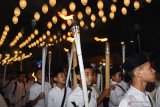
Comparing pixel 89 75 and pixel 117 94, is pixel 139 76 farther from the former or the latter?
pixel 117 94

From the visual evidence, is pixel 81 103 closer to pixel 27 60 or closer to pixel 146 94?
pixel 146 94

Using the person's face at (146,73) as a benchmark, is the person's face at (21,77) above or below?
below

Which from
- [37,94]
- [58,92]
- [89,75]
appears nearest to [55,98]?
[58,92]

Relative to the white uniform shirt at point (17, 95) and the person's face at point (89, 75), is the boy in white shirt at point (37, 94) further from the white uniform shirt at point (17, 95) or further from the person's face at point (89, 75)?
the white uniform shirt at point (17, 95)

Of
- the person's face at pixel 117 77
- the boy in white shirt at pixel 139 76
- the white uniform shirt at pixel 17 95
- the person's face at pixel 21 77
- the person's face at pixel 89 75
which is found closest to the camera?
the boy in white shirt at pixel 139 76

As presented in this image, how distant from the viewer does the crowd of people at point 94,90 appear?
4520 millimetres

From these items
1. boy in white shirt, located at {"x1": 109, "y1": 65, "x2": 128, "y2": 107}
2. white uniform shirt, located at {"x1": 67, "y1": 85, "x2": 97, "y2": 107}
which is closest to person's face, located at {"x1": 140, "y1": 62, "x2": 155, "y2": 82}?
white uniform shirt, located at {"x1": 67, "y1": 85, "x2": 97, "y2": 107}

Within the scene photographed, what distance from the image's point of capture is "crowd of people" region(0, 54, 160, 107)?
4520 mm

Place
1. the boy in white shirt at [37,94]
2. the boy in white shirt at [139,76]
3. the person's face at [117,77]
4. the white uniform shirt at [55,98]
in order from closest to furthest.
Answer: the boy in white shirt at [139,76], the white uniform shirt at [55,98], the boy in white shirt at [37,94], the person's face at [117,77]

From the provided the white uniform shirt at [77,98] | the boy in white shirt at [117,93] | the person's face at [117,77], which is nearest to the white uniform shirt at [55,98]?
the boy in white shirt at [117,93]

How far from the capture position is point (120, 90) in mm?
8266

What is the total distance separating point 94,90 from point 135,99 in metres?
2.34

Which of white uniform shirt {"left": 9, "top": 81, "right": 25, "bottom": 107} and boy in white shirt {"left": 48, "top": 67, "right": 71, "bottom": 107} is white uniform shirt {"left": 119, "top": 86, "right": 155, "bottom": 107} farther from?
white uniform shirt {"left": 9, "top": 81, "right": 25, "bottom": 107}

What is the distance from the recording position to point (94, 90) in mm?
6758
